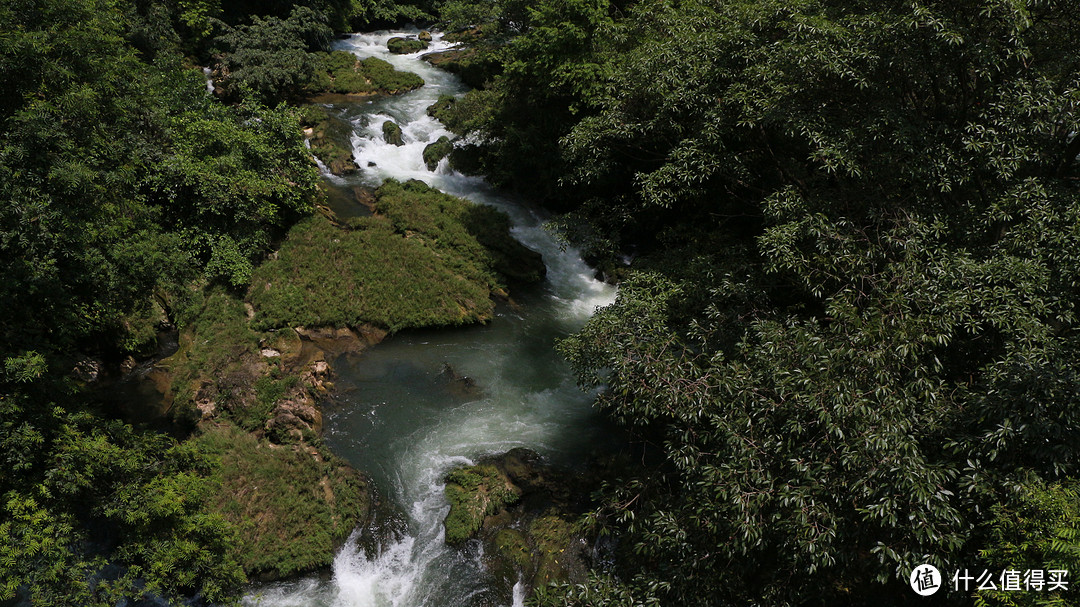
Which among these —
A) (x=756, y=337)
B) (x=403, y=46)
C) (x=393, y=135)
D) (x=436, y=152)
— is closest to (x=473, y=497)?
(x=756, y=337)

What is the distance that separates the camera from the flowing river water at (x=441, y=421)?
10312mm

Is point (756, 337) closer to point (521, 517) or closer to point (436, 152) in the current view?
point (521, 517)

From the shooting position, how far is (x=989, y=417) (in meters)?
6.49

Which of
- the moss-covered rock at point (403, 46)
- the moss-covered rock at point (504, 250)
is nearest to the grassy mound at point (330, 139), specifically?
the moss-covered rock at point (504, 250)

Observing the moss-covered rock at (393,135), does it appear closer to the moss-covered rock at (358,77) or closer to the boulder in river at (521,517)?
the moss-covered rock at (358,77)

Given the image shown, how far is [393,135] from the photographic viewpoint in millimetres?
25625

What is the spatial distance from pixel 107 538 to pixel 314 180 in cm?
1189

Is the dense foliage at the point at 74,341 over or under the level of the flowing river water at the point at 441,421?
over

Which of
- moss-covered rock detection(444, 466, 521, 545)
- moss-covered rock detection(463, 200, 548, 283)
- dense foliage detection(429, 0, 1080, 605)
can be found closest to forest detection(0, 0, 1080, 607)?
dense foliage detection(429, 0, 1080, 605)

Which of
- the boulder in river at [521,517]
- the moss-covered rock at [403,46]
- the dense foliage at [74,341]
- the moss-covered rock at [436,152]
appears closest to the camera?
the dense foliage at [74,341]

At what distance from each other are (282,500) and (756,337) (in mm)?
8646

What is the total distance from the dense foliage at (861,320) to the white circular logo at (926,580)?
14.4 inches

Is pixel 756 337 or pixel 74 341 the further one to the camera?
pixel 74 341

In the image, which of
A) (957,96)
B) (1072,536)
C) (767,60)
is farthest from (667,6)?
(1072,536)
